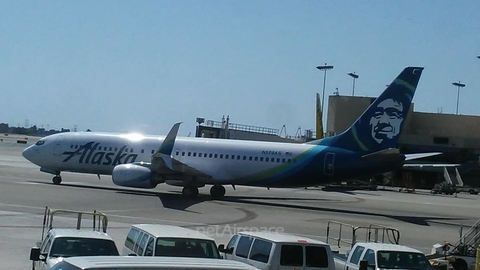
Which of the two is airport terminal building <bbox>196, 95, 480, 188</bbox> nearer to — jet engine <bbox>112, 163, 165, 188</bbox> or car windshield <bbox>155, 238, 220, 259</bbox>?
jet engine <bbox>112, 163, 165, 188</bbox>

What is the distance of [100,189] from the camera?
41.4m

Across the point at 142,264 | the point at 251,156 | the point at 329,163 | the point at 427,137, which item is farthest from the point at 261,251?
the point at 427,137

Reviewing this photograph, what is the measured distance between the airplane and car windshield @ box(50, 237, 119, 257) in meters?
22.3

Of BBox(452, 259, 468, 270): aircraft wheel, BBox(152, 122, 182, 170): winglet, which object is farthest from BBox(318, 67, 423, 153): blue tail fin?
BBox(452, 259, 468, 270): aircraft wheel

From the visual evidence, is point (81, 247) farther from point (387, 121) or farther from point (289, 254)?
point (387, 121)

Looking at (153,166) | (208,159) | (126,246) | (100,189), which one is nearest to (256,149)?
(208,159)

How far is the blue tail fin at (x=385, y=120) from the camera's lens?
35.2 meters

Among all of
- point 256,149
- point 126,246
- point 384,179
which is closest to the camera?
point 126,246

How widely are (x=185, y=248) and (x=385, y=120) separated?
2536 cm

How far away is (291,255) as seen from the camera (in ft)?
41.3

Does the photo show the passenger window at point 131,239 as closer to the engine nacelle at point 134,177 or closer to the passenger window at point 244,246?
the passenger window at point 244,246

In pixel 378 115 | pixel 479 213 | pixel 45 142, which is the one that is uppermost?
pixel 378 115

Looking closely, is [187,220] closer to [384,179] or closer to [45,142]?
[45,142]

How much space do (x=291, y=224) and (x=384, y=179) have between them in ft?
176
